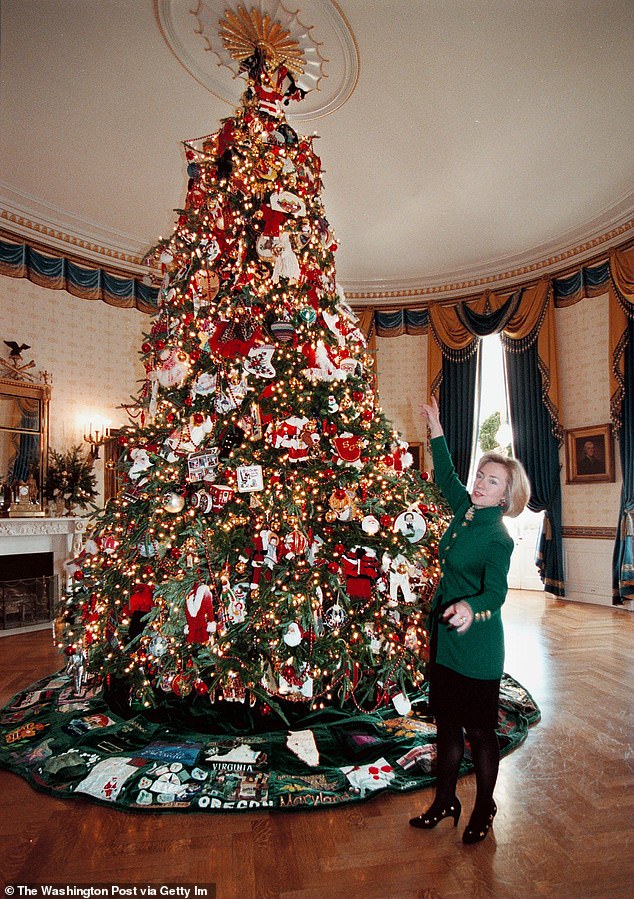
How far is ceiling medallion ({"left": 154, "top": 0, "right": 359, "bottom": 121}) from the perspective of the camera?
3.72 metres

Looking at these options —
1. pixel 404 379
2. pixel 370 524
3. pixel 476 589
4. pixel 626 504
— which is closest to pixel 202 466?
pixel 370 524

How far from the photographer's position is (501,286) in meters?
7.66

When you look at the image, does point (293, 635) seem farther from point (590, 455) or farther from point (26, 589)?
point (590, 455)

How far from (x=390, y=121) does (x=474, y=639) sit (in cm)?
475

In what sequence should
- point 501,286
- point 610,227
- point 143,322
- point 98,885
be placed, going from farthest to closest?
point 501,286 → point 143,322 → point 610,227 → point 98,885

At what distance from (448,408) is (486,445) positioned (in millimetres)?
799

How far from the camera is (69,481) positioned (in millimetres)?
5949

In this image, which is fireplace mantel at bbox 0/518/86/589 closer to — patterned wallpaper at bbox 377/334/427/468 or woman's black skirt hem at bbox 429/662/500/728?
woman's black skirt hem at bbox 429/662/500/728

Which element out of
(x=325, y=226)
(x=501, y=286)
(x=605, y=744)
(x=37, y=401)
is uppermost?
Answer: (x=501, y=286)

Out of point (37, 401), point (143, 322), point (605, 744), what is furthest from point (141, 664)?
point (143, 322)

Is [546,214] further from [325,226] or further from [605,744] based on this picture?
[605,744]

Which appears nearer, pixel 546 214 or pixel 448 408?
pixel 546 214

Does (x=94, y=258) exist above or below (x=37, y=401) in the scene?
above
